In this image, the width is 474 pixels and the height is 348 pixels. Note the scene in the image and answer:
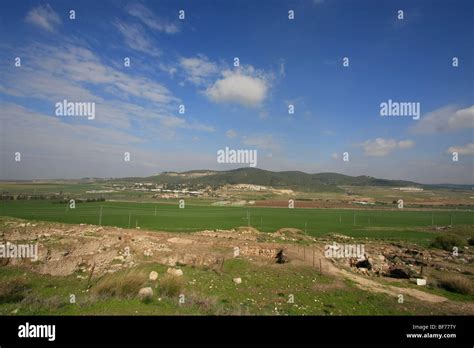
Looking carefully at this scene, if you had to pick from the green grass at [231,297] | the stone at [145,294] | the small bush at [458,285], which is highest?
the stone at [145,294]

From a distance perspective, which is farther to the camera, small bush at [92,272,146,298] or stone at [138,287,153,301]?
small bush at [92,272,146,298]

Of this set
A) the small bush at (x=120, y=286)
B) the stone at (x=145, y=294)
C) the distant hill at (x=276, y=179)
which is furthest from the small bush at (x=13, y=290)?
the distant hill at (x=276, y=179)

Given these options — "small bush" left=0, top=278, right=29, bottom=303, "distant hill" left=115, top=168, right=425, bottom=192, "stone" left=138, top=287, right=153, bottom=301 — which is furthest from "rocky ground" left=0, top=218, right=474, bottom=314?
"distant hill" left=115, top=168, right=425, bottom=192

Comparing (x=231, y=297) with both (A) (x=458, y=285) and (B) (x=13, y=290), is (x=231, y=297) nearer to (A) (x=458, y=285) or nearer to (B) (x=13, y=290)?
(B) (x=13, y=290)

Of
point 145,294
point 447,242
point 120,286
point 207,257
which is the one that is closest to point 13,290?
point 120,286

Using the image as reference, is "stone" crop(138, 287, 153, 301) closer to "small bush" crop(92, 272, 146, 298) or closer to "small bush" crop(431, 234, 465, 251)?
"small bush" crop(92, 272, 146, 298)

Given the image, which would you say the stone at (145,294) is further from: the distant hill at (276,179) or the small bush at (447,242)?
the distant hill at (276,179)
